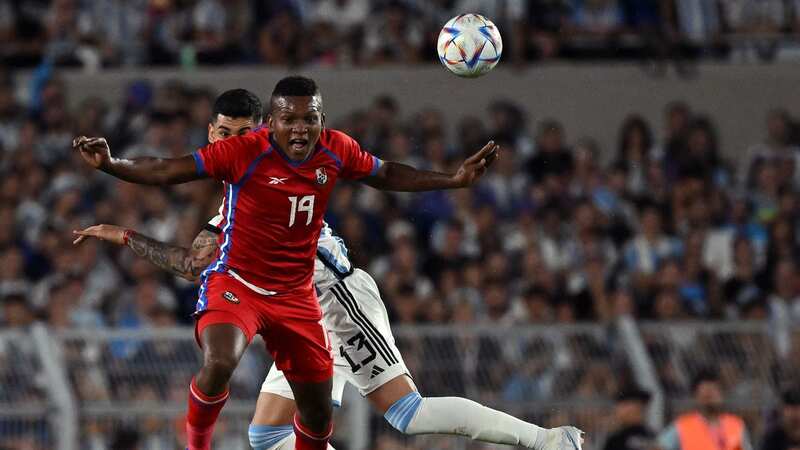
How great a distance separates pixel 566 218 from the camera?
14930mm

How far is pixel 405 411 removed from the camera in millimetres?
8844

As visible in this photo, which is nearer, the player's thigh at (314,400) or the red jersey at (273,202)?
the red jersey at (273,202)

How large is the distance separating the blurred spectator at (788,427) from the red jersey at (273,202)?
4.81m

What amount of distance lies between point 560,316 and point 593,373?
92cm

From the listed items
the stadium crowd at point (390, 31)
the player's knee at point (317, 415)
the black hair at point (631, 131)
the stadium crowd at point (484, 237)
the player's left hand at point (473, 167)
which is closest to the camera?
the player's left hand at point (473, 167)

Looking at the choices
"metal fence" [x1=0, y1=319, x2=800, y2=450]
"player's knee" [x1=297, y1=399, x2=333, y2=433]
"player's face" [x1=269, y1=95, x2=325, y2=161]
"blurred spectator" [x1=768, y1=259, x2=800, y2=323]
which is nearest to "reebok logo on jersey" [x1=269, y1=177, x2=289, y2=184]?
"player's face" [x1=269, y1=95, x2=325, y2=161]

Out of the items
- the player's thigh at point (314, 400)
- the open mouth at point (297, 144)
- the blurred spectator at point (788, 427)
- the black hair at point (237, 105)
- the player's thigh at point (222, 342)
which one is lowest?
the blurred spectator at point (788, 427)

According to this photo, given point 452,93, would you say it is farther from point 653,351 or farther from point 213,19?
point 653,351

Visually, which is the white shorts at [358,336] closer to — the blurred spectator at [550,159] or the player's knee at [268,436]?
the player's knee at [268,436]

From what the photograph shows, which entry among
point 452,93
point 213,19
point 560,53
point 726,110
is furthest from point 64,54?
point 726,110

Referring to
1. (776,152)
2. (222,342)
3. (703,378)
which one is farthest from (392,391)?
(776,152)

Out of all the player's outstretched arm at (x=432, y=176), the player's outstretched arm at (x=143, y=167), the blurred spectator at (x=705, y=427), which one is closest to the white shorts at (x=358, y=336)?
the player's outstretched arm at (x=432, y=176)

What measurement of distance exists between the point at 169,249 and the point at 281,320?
844 mm

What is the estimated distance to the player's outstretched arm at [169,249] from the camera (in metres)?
8.66
